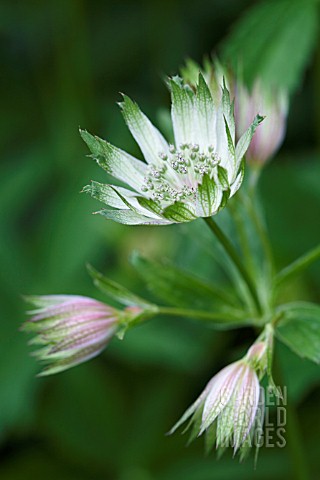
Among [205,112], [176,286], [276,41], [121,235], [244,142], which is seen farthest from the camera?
[121,235]

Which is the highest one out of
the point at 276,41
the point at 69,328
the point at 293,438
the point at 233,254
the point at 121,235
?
the point at 276,41

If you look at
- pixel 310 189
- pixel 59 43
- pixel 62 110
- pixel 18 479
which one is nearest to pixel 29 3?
pixel 59 43

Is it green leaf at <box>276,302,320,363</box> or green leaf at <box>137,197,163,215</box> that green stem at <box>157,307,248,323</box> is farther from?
green leaf at <box>137,197,163,215</box>

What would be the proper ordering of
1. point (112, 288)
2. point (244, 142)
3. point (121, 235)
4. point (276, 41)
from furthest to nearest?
point (121, 235)
point (276, 41)
point (112, 288)
point (244, 142)

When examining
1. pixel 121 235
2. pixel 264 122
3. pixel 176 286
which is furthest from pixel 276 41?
pixel 176 286

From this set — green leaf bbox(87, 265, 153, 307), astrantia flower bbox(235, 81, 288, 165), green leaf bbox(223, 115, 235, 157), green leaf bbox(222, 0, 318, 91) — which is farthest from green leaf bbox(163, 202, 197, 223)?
green leaf bbox(222, 0, 318, 91)

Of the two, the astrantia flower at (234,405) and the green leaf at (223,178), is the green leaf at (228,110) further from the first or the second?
the astrantia flower at (234,405)

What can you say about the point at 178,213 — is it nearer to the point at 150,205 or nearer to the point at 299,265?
the point at 150,205
